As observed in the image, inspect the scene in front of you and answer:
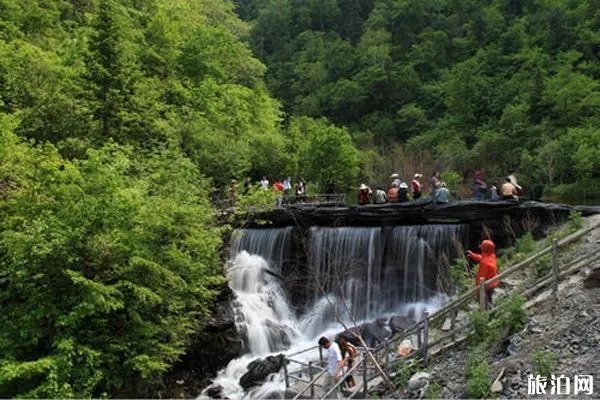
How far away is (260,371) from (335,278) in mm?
6576

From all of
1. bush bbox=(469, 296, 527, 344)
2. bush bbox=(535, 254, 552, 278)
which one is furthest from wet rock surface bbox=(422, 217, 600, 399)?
bush bbox=(535, 254, 552, 278)

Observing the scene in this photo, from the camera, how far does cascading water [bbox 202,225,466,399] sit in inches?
849

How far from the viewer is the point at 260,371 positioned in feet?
57.2

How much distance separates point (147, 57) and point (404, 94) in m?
40.4

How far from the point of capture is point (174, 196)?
17.1 metres

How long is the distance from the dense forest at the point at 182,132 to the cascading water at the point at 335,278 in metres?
3.52

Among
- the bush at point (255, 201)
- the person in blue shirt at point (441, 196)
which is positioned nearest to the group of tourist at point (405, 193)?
the person in blue shirt at point (441, 196)

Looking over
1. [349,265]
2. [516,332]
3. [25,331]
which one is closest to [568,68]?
[349,265]

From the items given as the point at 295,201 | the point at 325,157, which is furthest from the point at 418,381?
the point at 325,157

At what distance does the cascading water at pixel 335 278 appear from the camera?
849 inches

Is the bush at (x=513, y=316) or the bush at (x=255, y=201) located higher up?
the bush at (x=255, y=201)

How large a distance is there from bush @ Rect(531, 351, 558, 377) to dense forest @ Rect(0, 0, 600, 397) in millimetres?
8883

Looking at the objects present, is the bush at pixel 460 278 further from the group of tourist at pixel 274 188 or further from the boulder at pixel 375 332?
the group of tourist at pixel 274 188

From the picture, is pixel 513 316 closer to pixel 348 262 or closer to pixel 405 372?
pixel 405 372
